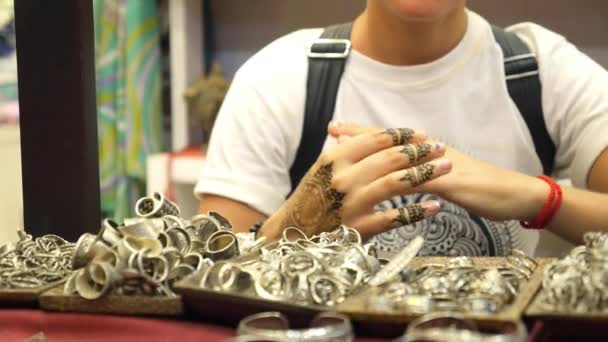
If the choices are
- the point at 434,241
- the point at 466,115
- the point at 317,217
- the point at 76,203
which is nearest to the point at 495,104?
the point at 466,115

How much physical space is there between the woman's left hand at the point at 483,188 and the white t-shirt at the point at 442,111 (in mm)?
110

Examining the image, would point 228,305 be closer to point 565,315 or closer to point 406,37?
point 565,315

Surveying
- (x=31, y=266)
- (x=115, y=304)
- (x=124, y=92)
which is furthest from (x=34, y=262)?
(x=124, y=92)

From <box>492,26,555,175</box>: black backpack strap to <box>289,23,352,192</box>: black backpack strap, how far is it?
0.18 m

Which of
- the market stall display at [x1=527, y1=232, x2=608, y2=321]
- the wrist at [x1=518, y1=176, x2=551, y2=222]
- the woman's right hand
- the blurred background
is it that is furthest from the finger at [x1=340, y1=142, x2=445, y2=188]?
the blurred background

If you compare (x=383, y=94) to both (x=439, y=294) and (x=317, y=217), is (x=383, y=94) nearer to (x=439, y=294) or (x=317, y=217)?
(x=317, y=217)

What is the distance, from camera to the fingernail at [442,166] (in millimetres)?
754

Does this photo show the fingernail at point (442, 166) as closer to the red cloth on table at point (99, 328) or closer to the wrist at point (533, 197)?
the wrist at point (533, 197)

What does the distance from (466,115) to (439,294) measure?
0.54m

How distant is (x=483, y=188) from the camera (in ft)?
2.79

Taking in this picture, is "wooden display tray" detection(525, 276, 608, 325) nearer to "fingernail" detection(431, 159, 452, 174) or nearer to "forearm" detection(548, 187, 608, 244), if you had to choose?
"fingernail" detection(431, 159, 452, 174)

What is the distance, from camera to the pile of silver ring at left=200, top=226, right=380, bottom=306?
519 millimetres

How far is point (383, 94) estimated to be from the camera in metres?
1.03

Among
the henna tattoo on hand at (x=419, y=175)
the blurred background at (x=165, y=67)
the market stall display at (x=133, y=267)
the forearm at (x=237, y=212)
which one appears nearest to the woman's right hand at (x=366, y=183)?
the henna tattoo on hand at (x=419, y=175)
